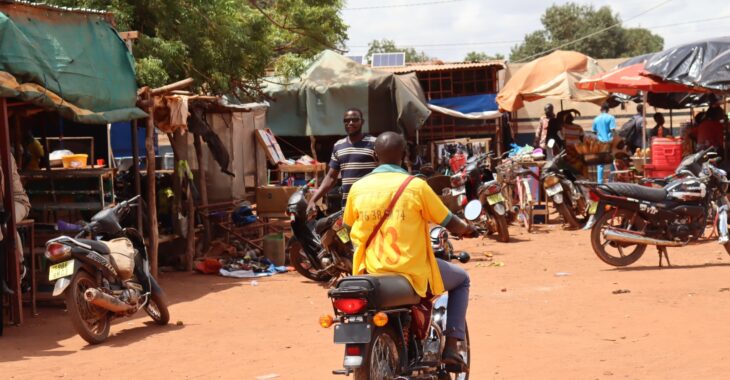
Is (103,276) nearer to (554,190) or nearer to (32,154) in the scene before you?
(32,154)

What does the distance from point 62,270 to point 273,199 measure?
6.72 m

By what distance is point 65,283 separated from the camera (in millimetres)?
8023

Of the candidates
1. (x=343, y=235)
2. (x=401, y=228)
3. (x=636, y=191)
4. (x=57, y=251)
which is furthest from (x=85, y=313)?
(x=636, y=191)

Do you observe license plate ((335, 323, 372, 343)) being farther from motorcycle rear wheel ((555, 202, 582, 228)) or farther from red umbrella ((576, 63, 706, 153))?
red umbrella ((576, 63, 706, 153))

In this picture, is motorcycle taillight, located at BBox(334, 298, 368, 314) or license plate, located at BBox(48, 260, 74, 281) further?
license plate, located at BBox(48, 260, 74, 281)

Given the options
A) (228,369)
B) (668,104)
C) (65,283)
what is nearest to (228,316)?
(65,283)

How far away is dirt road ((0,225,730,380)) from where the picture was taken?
677 cm

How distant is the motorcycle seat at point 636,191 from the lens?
11.4 m

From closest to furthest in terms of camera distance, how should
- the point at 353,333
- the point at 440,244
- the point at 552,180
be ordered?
the point at 353,333 → the point at 440,244 → the point at 552,180

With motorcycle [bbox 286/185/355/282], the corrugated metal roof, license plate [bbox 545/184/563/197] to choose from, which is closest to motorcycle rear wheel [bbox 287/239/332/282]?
motorcycle [bbox 286/185/355/282]

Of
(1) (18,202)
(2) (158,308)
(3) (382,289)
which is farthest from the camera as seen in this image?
(1) (18,202)

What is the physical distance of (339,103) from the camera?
66.6 ft

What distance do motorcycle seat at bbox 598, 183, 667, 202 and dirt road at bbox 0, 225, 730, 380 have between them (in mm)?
840

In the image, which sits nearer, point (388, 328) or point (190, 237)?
point (388, 328)
